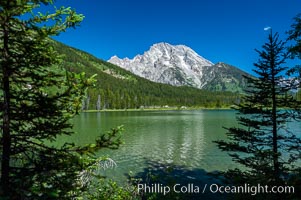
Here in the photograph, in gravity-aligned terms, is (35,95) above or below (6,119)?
above

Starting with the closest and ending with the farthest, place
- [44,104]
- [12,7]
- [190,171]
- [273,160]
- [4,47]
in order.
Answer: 1. [12,7]
2. [4,47]
3. [44,104]
4. [273,160]
5. [190,171]

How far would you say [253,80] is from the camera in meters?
16.6

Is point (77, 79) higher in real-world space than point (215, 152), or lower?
higher

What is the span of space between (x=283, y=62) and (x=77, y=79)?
557 inches

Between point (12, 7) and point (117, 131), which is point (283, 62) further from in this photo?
point (12, 7)

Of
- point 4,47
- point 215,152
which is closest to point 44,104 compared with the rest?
point 4,47

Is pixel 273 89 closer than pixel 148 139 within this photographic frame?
Yes

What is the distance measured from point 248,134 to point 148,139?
39902 millimetres

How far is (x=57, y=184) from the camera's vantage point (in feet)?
23.4

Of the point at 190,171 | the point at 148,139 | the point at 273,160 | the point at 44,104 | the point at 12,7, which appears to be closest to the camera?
the point at 12,7

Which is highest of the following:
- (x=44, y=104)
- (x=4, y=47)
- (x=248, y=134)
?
(x=4, y=47)

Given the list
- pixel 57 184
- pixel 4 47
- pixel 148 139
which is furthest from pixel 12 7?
pixel 148 139

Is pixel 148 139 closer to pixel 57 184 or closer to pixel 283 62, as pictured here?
pixel 283 62

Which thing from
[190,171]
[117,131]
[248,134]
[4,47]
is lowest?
[190,171]
